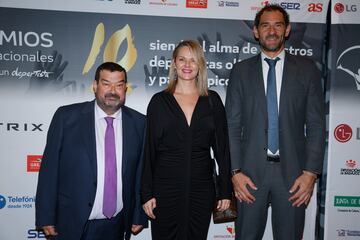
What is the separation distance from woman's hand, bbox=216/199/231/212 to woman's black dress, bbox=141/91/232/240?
0.09 meters

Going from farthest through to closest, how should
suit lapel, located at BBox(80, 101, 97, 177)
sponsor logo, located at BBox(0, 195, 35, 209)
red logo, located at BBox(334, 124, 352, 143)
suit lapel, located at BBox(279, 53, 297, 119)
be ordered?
red logo, located at BBox(334, 124, 352, 143) → sponsor logo, located at BBox(0, 195, 35, 209) → suit lapel, located at BBox(279, 53, 297, 119) → suit lapel, located at BBox(80, 101, 97, 177)

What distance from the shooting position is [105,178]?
2.36 metres

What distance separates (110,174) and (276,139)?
132 cm

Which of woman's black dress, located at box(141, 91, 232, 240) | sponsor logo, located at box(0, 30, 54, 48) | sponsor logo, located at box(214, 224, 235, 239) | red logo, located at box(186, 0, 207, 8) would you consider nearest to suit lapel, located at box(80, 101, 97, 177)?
woman's black dress, located at box(141, 91, 232, 240)

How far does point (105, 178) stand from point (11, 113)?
1.52 meters

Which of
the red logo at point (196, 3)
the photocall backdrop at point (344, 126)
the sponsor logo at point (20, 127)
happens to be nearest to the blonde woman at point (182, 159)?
the red logo at point (196, 3)

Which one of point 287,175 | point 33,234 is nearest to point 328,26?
point 287,175

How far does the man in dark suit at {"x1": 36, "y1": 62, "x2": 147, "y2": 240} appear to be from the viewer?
2.31m

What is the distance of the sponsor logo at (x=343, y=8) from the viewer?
3.37m

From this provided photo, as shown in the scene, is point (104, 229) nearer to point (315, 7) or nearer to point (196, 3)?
point (196, 3)

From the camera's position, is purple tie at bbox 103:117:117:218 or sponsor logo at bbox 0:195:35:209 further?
sponsor logo at bbox 0:195:35:209

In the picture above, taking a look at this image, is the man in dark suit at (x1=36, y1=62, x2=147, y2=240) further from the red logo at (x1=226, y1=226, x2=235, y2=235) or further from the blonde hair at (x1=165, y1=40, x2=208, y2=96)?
the red logo at (x1=226, y1=226, x2=235, y2=235)

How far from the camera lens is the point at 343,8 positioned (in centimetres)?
338

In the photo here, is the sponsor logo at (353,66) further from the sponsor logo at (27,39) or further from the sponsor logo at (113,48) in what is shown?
the sponsor logo at (27,39)
